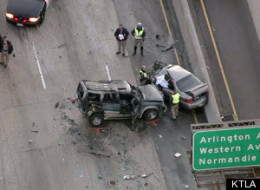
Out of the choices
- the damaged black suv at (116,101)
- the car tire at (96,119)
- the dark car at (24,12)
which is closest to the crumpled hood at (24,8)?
the dark car at (24,12)

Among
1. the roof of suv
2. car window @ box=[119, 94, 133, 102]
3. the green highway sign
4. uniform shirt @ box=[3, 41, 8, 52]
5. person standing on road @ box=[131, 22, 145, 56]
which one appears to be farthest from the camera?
person standing on road @ box=[131, 22, 145, 56]

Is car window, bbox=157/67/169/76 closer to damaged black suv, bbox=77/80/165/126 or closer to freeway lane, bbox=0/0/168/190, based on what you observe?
freeway lane, bbox=0/0/168/190

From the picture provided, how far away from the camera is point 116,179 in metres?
26.2

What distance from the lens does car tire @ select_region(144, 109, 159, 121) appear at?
2806cm

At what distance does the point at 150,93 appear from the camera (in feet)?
92.7

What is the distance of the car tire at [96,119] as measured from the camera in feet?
90.0

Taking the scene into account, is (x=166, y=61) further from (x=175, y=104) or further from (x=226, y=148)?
(x=226, y=148)

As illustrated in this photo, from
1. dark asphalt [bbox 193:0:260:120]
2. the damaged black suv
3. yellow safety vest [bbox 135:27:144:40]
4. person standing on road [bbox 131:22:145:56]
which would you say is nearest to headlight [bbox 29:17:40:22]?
person standing on road [bbox 131:22:145:56]

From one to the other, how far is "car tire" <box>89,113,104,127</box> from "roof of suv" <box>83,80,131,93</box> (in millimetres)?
1123

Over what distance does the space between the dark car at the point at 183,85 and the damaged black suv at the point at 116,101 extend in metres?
1.02

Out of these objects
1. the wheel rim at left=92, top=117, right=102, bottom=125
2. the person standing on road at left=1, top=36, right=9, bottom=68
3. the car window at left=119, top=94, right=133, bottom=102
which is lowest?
the wheel rim at left=92, top=117, right=102, bottom=125

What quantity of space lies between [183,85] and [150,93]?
5.59 ft

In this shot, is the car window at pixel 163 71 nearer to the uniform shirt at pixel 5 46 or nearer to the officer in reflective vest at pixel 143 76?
the officer in reflective vest at pixel 143 76

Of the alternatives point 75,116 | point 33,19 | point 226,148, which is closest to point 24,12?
point 33,19
